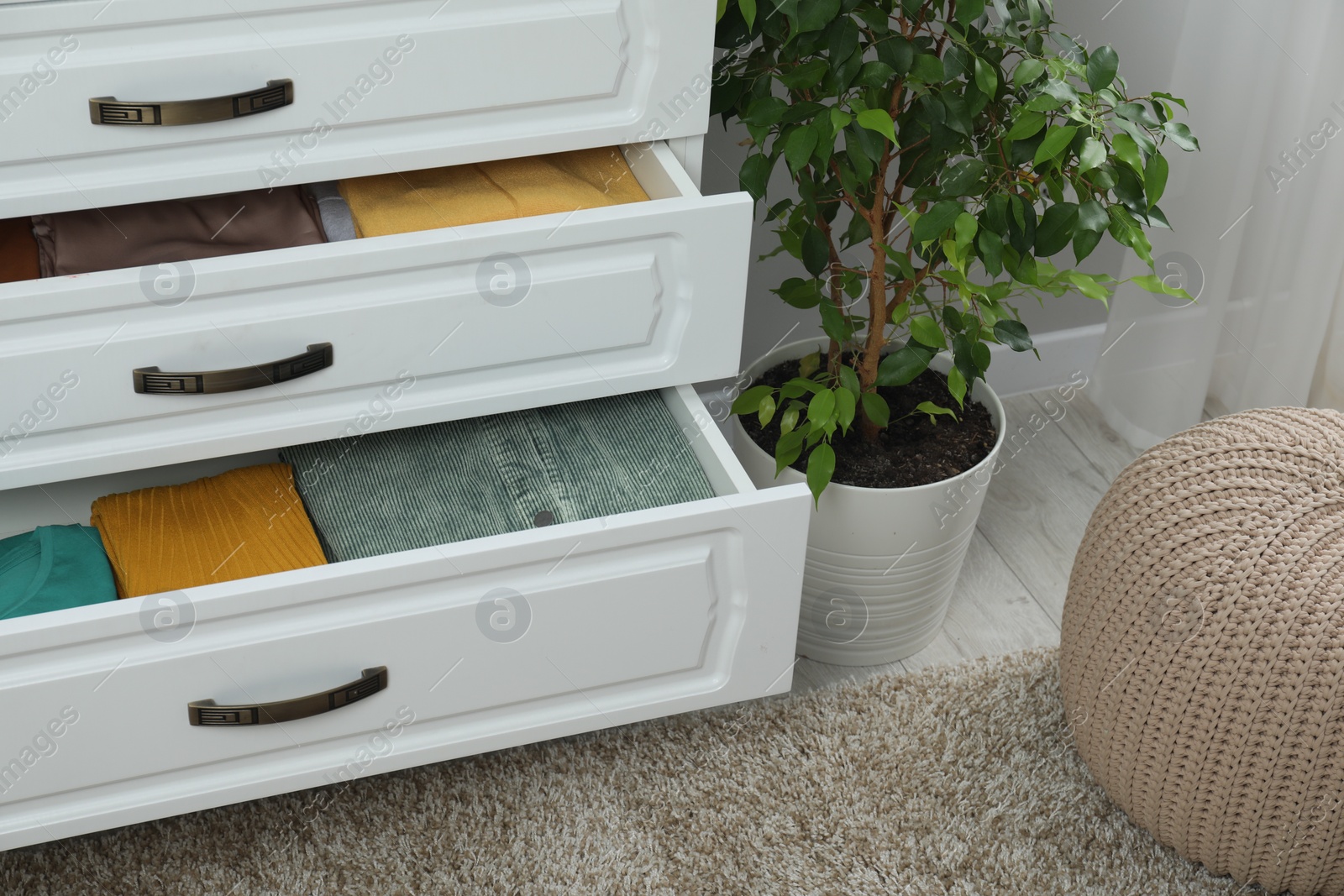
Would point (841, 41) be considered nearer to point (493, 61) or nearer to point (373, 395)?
point (493, 61)

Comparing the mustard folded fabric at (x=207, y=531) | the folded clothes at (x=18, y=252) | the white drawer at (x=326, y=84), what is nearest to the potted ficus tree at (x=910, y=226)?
the white drawer at (x=326, y=84)

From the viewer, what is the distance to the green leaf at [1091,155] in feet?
3.24

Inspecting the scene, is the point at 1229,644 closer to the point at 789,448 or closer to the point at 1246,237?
the point at 789,448

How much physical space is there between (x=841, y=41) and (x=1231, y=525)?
0.52 m

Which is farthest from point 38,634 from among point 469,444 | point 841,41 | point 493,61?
point 841,41

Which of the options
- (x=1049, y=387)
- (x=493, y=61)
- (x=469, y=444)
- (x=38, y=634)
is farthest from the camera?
(x=1049, y=387)

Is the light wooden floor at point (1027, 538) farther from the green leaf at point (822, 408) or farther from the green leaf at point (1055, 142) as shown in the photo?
the green leaf at point (1055, 142)

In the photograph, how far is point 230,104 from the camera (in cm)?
91

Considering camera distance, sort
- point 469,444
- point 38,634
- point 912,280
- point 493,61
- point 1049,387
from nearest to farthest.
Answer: point 38,634 → point 493,61 → point 469,444 → point 912,280 → point 1049,387

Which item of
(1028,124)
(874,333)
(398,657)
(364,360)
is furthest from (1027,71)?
(398,657)

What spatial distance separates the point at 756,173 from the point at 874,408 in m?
0.27

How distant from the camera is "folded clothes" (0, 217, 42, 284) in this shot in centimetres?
100

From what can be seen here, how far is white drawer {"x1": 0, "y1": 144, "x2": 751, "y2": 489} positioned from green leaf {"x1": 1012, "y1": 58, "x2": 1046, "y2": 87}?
24cm

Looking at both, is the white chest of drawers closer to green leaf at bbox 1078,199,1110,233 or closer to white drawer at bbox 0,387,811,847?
white drawer at bbox 0,387,811,847
